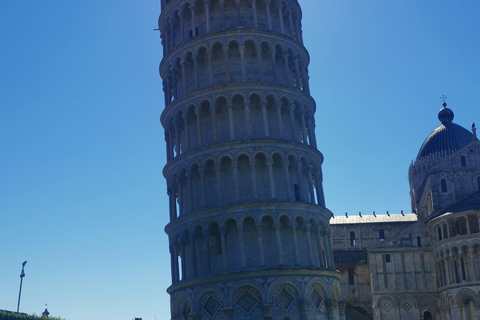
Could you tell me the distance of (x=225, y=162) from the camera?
133 ft

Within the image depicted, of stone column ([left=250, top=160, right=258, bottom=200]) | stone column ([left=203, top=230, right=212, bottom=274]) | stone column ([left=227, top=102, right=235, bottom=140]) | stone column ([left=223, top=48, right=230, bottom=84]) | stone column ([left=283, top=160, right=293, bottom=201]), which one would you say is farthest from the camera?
stone column ([left=223, top=48, right=230, bottom=84])

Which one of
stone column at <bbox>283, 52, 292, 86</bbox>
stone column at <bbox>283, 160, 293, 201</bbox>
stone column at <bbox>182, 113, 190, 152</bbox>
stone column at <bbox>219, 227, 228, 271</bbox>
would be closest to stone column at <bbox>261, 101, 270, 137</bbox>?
stone column at <bbox>283, 160, 293, 201</bbox>

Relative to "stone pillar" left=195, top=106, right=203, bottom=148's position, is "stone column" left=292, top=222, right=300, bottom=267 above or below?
below

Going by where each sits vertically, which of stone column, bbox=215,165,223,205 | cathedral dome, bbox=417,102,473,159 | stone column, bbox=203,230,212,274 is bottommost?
stone column, bbox=203,230,212,274

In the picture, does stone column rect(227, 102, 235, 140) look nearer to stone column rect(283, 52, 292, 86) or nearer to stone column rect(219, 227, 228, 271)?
stone column rect(283, 52, 292, 86)

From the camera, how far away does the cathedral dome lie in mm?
82438

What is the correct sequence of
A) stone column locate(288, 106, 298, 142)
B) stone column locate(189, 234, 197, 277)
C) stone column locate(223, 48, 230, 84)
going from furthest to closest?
stone column locate(288, 106, 298, 142)
stone column locate(223, 48, 230, 84)
stone column locate(189, 234, 197, 277)

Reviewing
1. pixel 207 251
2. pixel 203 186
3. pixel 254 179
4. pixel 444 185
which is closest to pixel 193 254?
pixel 207 251

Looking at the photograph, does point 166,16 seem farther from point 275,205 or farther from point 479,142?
point 479,142

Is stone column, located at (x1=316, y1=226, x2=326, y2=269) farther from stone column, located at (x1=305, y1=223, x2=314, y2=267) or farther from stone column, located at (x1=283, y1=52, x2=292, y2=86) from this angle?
stone column, located at (x1=283, y1=52, x2=292, y2=86)

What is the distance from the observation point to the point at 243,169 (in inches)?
1586

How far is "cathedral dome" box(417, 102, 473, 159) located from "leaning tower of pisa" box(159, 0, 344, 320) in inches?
1685

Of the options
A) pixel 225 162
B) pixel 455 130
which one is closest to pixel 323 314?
pixel 225 162

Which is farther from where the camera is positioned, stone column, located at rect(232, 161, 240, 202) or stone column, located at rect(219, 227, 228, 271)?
stone column, located at rect(232, 161, 240, 202)
